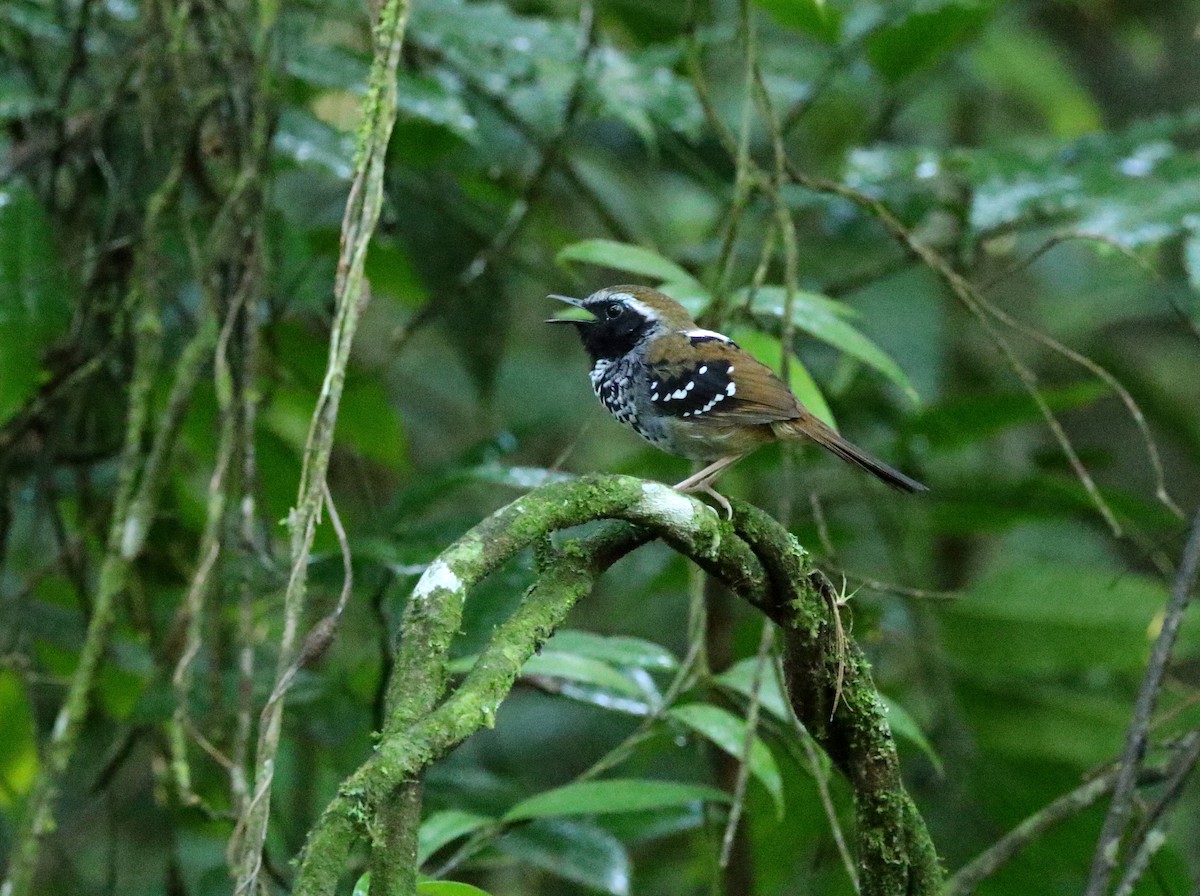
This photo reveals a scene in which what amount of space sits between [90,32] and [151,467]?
1.83 m

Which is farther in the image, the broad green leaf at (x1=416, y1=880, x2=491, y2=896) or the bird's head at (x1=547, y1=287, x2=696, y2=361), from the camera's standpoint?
the bird's head at (x1=547, y1=287, x2=696, y2=361)

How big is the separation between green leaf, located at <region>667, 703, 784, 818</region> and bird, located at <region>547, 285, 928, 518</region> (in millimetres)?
507

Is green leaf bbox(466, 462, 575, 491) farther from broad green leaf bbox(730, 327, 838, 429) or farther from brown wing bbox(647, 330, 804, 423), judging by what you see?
broad green leaf bbox(730, 327, 838, 429)

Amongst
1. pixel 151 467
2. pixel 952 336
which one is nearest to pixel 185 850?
pixel 151 467

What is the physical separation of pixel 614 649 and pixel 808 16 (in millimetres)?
1721

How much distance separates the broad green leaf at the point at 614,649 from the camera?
2.83 metres

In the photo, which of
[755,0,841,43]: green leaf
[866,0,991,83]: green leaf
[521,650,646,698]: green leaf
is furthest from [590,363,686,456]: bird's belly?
[866,0,991,83]: green leaf

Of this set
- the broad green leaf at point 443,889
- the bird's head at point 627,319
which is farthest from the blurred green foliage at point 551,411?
the broad green leaf at point 443,889

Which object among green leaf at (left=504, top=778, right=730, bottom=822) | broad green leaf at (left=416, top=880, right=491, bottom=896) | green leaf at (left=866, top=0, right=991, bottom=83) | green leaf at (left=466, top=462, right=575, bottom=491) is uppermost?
green leaf at (left=866, top=0, right=991, bottom=83)

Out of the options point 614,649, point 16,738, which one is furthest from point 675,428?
point 16,738

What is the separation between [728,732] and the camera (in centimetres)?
270

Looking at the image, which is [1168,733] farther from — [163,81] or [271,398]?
[163,81]

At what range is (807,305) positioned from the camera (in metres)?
2.98

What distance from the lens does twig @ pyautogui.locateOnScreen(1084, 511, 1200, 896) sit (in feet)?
7.68
